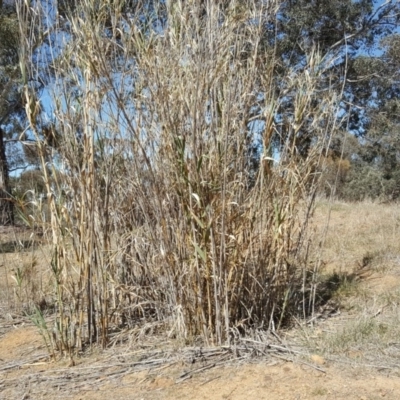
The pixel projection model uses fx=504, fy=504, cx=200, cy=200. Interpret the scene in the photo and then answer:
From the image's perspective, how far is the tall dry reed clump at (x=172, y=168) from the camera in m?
2.65

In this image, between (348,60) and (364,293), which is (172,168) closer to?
(364,293)

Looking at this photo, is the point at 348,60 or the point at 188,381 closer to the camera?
the point at 188,381

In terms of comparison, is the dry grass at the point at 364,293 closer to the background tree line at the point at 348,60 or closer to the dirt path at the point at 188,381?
the dirt path at the point at 188,381

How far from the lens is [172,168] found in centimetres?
267

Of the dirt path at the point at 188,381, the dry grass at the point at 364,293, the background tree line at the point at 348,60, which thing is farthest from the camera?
the background tree line at the point at 348,60

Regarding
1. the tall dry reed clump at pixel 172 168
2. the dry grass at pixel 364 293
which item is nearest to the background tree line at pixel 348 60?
the dry grass at pixel 364 293

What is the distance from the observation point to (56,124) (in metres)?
2.83

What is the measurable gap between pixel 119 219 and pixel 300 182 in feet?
3.76

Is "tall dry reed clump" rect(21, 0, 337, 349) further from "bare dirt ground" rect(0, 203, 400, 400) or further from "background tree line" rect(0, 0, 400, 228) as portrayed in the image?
"background tree line" rect(0, 0, 400, 228)

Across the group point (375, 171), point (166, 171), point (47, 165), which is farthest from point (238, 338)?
point (375, 171)

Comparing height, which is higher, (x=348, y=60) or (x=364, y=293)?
(x=348, y=60)

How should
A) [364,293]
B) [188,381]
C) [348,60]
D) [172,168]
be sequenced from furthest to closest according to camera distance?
[348,60] < [364,293] < [172,168] < [188,381]

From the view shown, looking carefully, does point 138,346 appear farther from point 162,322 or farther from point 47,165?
point 47,165

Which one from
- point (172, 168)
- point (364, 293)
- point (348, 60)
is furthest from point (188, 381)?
point (348, 60)
